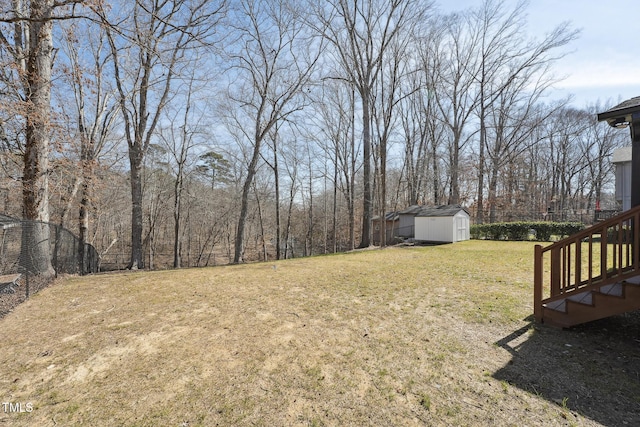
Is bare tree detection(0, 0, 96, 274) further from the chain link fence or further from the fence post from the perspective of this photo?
the fence post

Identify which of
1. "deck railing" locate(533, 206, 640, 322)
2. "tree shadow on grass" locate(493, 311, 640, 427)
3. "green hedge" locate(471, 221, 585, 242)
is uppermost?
"deck railing" locate(533, 206, 640, 322)

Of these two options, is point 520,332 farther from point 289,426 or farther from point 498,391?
point 289,426

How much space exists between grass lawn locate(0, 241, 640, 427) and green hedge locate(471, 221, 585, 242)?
13.1m

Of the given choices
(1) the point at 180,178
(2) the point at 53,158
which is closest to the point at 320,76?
(1) the point at 180,178

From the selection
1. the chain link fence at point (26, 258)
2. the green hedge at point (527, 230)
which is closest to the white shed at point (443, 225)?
the green hedge at point (527, 230)

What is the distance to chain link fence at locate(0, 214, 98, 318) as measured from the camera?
4.66 metres

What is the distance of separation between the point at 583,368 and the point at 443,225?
43.6 ft

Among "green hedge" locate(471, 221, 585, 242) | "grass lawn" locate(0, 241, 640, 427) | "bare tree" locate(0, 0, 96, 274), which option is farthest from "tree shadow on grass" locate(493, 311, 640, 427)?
"green hedge" locate(471, 221, 585, 242)

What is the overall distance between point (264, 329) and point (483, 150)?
2524cm

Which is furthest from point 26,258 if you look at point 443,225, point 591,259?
point 443,225

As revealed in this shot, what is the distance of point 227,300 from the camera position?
475 cm

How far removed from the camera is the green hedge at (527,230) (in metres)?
14.3

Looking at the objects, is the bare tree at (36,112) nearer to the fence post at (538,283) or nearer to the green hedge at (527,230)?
the fence post at (538,283)

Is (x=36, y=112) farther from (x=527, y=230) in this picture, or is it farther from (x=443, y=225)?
(x=527, y=230)
